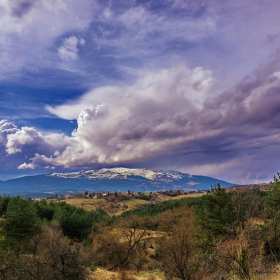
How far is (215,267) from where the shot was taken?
22328 mm

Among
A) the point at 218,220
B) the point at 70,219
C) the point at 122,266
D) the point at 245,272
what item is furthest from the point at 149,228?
the point at 245,272

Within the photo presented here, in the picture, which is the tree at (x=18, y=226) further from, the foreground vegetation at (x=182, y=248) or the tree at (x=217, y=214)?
the tree at (x=217, y=214)

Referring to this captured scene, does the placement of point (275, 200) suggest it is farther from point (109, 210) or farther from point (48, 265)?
point (109, 210)

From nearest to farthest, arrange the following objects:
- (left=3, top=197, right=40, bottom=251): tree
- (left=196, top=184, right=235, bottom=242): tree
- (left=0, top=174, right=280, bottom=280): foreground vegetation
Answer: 1. (left=0, top=174, right=280, bottom=280): foreground vegetation
2. (left=196, top=184, right=235, bottom=242): tree
3. (left=3, top=197, right=40, bottom=251): tree

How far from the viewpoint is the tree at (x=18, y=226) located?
4175 cm

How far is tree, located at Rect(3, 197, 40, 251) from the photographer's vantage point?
4175cm

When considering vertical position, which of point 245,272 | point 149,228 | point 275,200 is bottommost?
point 149,228

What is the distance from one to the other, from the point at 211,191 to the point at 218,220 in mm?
5332

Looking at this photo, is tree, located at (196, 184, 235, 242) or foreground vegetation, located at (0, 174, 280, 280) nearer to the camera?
foreground vegetation, located at (0, 174, 280, 280)

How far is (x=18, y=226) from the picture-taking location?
140ft

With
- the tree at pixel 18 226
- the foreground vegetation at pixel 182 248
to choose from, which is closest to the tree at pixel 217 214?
→ the foreground vegetation at pixel 182 248

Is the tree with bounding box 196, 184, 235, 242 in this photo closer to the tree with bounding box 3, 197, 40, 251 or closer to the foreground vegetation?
the foreground vegetation

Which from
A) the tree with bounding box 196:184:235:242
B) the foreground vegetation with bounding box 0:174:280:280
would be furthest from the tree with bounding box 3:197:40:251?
the tree with bounding box 196:184:235:242

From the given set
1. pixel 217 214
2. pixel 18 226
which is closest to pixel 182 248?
pixel 217 214
